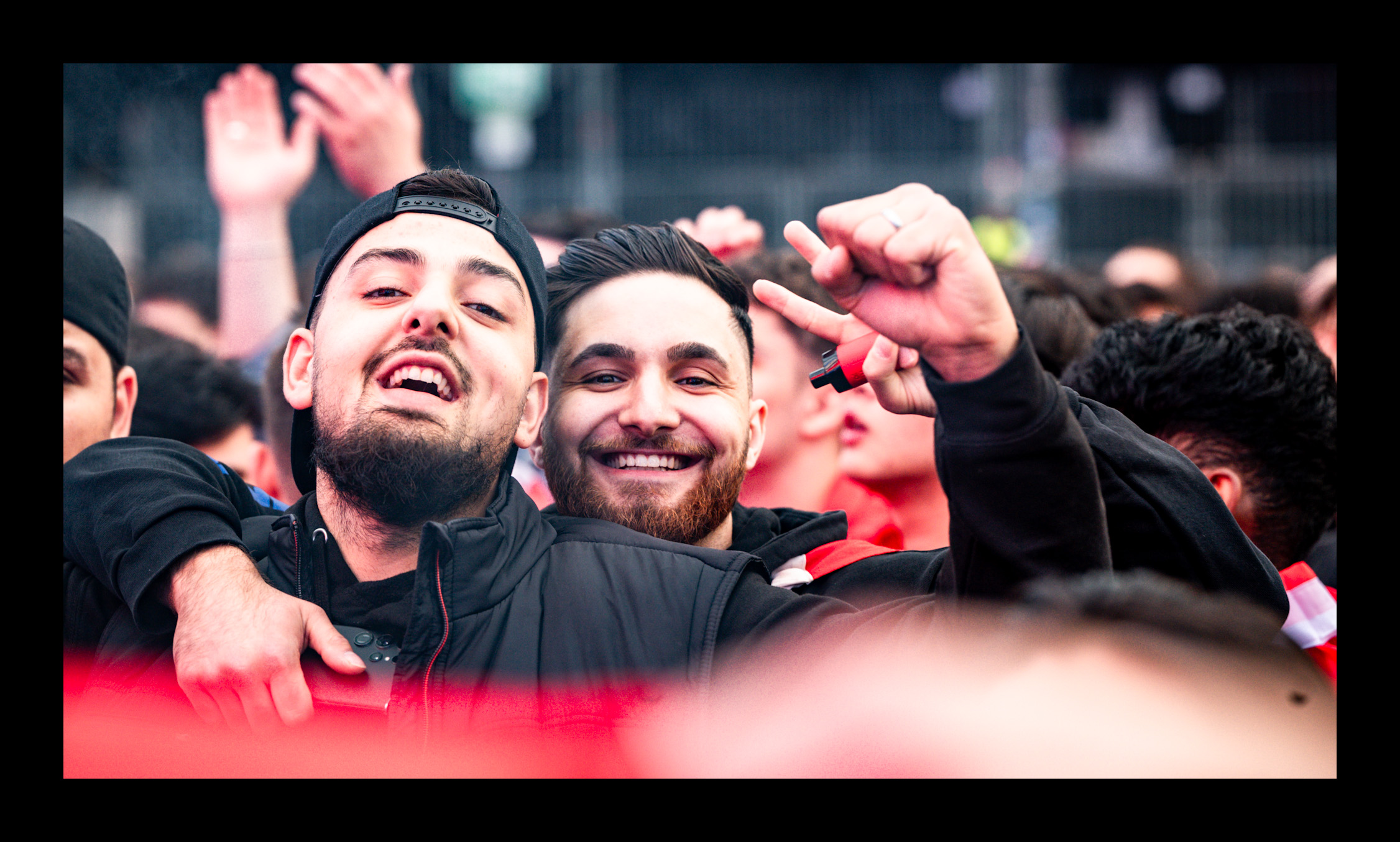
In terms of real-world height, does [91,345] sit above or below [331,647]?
above

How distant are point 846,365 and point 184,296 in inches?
97.6

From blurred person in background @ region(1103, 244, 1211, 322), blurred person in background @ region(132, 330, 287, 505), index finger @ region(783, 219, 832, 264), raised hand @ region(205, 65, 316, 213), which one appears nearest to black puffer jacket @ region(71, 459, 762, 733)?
index finger @ region(783, 219, 832, 264)

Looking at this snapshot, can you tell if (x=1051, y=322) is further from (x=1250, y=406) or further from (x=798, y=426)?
(x=798, y=426)

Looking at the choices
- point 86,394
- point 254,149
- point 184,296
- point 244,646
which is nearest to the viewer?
point 244,646

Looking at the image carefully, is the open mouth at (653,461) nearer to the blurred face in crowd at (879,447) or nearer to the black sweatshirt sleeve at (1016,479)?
the black sweatshirt sleeve at (1016,479)

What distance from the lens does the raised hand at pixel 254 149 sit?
2.71m

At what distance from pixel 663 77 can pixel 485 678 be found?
1723 mm

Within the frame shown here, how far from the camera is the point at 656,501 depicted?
2.13 meters

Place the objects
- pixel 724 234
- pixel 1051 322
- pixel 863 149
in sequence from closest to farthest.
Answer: pixel 724 234, pixel 1051 322, pixel 863 149

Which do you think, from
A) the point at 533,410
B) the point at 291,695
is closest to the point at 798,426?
the point at 533,410

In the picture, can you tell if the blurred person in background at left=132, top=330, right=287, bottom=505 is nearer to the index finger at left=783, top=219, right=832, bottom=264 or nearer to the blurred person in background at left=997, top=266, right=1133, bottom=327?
the index finger at left=783, top=219, right=832, bottom=264

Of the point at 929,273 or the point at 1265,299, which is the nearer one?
the point at 929,273

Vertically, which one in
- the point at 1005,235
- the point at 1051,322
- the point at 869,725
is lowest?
the point at 869,725

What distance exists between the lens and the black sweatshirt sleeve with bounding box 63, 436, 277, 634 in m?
2.04
